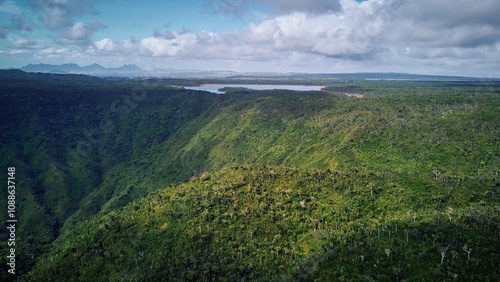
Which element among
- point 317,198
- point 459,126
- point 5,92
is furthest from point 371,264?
point 5,92

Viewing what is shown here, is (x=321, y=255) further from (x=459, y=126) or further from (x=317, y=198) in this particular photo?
(x=459, y=126)

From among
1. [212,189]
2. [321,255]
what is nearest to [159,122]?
[212,189]

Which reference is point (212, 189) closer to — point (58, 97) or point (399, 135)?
point (399, 135)

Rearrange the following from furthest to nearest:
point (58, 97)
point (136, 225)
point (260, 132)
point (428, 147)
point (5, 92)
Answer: point (58, 97) → point (5, 92) → point (260, 132) → point (428, 147) → point (136, 225)

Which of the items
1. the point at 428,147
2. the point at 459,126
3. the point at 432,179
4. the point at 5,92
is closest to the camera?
the point at 432,179

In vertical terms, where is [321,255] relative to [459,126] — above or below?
below

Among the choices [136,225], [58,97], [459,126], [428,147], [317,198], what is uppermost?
[58,97]

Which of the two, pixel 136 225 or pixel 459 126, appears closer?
pixel 136 225
